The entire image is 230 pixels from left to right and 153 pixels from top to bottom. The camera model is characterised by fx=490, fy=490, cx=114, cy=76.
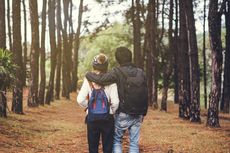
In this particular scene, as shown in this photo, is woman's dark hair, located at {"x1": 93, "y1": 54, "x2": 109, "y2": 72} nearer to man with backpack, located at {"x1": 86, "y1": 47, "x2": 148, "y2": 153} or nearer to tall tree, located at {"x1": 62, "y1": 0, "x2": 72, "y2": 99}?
man with backpack, located at {"x1": 86, "y1": 47, "x2": 148, "y2": 153}

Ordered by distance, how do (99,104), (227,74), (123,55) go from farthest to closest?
(227,74) < (123,55) < (99,104)

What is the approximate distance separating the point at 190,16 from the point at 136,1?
59.5ft

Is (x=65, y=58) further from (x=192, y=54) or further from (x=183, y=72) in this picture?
(x=192, y=54)

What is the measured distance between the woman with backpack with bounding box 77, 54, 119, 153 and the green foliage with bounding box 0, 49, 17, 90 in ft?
21.9

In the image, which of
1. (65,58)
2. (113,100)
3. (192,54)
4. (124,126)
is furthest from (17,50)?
(65,58)

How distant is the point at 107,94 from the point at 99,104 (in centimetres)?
21

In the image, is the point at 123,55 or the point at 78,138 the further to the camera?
the point at 78,138

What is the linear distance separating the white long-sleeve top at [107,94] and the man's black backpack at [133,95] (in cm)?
17

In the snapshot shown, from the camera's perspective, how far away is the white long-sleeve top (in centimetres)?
777

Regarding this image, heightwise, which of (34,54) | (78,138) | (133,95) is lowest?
(78,138)

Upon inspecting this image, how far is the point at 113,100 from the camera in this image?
7.77m

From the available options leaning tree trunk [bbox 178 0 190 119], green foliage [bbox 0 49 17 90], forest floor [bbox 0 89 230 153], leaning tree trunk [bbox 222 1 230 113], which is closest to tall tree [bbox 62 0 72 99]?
leaning tree trunk [bbox 222 1 230 113]

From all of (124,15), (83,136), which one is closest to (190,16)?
(83,136)

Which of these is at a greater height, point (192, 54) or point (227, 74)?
point (192, 54)
